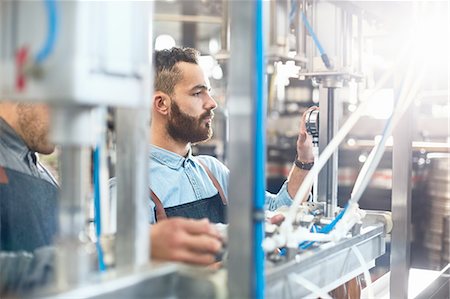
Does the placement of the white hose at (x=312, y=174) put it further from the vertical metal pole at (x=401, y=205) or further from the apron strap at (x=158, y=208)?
the apron strap at (x=158, y=208)

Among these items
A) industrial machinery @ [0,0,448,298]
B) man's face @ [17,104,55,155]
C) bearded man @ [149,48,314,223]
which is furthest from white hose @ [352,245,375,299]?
man's face @ [17,104,55,155]

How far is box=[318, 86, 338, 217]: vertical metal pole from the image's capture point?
4.65 feet

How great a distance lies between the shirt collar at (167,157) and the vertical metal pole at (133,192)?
4.11 feet

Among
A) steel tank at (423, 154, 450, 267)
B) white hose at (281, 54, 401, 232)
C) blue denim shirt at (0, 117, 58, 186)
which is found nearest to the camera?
white hose at (281, 54, 401, 232)

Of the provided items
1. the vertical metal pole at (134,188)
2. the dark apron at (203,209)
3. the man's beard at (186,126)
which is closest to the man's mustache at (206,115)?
the man's beard at (186,126)

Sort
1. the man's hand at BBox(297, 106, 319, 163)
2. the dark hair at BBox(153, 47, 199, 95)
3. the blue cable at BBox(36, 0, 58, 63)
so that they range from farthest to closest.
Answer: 1. the dark hair at BBox(153, 47, 199, 95)
2. the man's hand at BBox(297, 106, 319, 163)
3. the blue cable at BBox(36, 0, 58, 63)

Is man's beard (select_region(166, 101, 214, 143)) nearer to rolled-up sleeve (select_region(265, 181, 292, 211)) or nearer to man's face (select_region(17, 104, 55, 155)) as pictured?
rolled-up sleeve (select_region(265, 181, 292, 211))

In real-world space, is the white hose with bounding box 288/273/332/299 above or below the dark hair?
below

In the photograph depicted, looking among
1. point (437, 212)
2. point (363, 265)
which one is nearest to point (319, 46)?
point (363, 265)

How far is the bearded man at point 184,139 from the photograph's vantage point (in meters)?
1.97

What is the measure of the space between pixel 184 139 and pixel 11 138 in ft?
2.31

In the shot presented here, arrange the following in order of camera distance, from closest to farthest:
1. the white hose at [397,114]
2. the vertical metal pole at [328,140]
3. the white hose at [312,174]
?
the white hose at [312,174] < the white hose at [397,114] < the vertical metal pole at [328,140]

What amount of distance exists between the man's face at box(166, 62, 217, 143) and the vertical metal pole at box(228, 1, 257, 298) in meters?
1.36

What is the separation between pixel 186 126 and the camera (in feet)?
6.93
